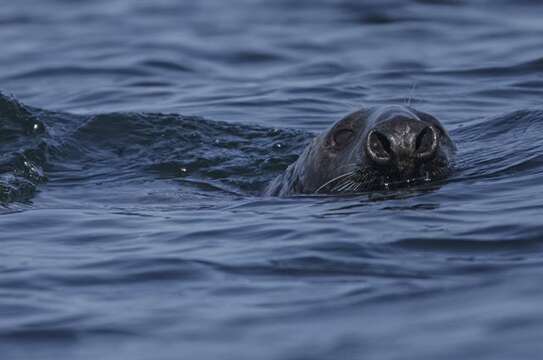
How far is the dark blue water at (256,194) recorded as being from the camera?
20.6ft

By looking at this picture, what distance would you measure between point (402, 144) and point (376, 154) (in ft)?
0.66

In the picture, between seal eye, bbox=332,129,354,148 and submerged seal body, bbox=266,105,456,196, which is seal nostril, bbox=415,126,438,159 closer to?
submerged seal body, bbox=266,105,456,196

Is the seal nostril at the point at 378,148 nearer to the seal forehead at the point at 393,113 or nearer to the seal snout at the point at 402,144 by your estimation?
the seal snout at the point at 402,144

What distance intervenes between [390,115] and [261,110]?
5.36 meters

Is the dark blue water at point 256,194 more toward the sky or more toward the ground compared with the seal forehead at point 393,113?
more toward the ground

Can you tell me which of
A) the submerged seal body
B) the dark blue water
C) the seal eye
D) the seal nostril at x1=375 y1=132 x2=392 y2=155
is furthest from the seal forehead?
the dark blue water

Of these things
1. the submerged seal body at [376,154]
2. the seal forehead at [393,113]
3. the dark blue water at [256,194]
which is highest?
the seal forehead at [393,113]

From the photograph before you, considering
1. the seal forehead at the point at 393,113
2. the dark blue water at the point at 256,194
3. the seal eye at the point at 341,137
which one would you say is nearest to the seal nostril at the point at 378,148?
the seal forehead at the point at 393,113

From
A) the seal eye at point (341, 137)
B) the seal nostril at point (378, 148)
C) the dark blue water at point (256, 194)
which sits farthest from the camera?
the seal eye at point (341, 137)

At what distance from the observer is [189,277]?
7.28m

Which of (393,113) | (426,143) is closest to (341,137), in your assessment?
(393,113)

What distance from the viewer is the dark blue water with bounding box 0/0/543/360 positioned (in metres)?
6.27

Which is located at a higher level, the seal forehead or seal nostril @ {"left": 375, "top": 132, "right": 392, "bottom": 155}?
the seal forehead

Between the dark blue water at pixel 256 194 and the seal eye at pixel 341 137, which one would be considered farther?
the seal eye at pixel 341 137
